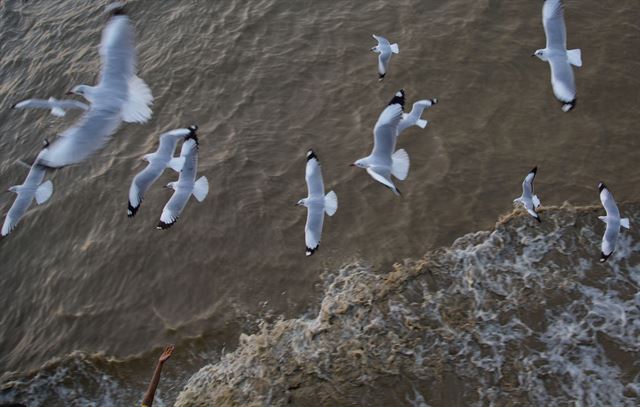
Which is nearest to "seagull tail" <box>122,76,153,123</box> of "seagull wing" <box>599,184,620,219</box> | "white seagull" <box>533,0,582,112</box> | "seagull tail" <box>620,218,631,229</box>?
"white seagull" <box>533,0,582,112</box>

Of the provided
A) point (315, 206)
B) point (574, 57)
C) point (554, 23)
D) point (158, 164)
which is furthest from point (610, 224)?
point (158, 164)

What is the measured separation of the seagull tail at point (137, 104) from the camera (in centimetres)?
529

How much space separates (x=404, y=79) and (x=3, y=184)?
609 centimetres

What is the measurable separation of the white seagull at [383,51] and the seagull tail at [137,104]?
291cm

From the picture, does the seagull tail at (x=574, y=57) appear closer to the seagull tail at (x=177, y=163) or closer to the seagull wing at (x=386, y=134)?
the seagull wing at (x=386, y=134)

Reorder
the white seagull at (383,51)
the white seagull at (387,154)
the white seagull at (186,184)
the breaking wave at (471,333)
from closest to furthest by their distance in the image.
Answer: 1. the breaking wave at (471,333)
2. the white seagull at (387,154)
3. the white seagull at (186,184)
4. the white seagull at (383,51)

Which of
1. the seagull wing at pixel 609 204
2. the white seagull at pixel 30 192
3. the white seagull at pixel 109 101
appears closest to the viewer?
the white seagull at pixel 109 101

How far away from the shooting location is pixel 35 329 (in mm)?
6320

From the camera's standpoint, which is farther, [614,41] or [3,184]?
[3,184]

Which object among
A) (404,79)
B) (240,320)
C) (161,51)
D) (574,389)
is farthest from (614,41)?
(161,51)

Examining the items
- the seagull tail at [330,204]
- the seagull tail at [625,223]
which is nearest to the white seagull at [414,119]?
the seagull tail at [330,204]

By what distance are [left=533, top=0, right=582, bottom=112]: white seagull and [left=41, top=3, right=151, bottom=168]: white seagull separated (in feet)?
14.0

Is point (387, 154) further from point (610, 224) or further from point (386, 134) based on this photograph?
point (610, 224)

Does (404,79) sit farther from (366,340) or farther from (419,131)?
(366,340)
